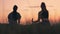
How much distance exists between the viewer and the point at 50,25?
996 cm

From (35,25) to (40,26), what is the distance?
12 centimetres

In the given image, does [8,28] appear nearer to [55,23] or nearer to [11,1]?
[55,23]

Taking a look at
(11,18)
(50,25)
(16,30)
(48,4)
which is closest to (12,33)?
(16,30)

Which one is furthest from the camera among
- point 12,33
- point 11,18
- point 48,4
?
point 48,4

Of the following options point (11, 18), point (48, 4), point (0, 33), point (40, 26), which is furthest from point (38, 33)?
point (48, 4)

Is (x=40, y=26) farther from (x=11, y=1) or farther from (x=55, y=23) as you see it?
(x=11, y=1)

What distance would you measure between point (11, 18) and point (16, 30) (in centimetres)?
220

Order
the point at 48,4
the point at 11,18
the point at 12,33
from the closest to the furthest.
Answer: the point at 12,33 < the point at 11,18 < the point at 48,4

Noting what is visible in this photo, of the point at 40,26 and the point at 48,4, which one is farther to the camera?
the point at 48,4

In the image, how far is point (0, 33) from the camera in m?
9.71

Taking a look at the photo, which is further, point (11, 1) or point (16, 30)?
point (11, 1)

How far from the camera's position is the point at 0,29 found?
32.3 feet

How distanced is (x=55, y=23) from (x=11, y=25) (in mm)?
1131

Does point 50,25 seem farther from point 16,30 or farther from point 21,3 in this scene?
point 21,3
